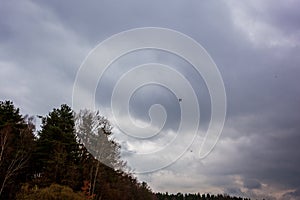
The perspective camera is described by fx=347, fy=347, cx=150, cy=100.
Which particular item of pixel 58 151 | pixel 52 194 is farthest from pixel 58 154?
pixel 52 194

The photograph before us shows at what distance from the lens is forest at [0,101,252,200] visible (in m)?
46.1

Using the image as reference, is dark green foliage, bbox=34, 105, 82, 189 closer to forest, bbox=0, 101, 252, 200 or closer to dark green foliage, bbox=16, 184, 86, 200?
forest, bbox=0, 101, 252, 200

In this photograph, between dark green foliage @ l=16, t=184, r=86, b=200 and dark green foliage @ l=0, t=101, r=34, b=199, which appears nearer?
dark green foliage @ l=16, t=184, r=86, b=200

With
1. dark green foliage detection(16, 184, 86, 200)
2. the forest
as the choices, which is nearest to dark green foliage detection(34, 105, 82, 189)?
the forest

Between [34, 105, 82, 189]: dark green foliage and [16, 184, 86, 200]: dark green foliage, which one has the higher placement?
[34, 105, 82, 189]: dark green foliage

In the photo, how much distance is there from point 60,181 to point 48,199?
577 inches

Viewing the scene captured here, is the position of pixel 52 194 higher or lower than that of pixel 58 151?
lower

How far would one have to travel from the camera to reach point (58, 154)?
46.2 metres

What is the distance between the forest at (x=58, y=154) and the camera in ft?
151

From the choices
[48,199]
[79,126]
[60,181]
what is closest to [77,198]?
[48,199]

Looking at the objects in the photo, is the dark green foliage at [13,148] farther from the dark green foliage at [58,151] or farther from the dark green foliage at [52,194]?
the dark green foliage at [52,194]

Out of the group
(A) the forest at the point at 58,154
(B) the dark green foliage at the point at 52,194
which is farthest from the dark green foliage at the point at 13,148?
(B) the dark green foliage at the point at 52,194

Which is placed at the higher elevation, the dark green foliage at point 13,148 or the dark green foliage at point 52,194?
the dark green foliage at point 13,148

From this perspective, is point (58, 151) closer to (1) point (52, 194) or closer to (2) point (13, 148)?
(2) point (13, 148)
